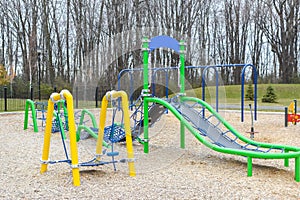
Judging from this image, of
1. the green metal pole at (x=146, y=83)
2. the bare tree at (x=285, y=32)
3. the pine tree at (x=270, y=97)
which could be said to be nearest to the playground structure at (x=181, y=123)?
the green metal pole at (x=146, y=83)

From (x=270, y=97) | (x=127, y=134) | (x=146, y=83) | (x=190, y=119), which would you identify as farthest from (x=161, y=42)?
(x=270, y=97)

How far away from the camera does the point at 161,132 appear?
980 centimetres

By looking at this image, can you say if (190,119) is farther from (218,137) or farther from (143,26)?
(143,26)

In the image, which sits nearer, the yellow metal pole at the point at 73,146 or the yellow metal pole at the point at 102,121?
the yellow metal pole at the point at 73,146

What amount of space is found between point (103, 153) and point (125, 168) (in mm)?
407

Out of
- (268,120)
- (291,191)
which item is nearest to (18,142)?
(291,191)

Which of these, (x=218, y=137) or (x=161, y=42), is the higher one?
(x=161, y=42)

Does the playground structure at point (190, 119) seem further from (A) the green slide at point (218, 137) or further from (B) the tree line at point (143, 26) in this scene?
(B) the tree line at point (143, 26)

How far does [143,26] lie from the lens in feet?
87.1

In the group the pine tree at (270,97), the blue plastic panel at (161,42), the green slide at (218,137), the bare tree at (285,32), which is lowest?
the green slide at (218,137)

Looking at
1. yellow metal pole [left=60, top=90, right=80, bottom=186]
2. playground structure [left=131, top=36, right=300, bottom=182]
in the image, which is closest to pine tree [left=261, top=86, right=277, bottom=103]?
playground structure [left=131, top=36, right=300, bottom=182]

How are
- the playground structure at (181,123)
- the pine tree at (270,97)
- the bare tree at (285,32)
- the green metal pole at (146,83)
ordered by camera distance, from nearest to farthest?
the playground structure at (181,123) < the green metal pole at (146,83) < the pine tree at (270,97) < the bare tree at (285,32)

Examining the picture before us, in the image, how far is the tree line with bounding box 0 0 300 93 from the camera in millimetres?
26875

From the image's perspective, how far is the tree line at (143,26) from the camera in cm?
2688
